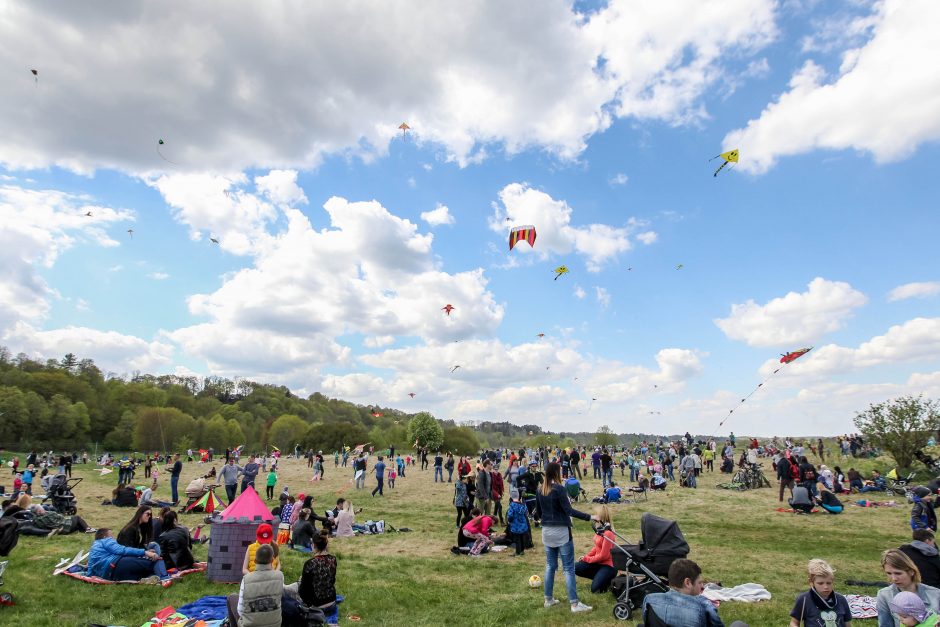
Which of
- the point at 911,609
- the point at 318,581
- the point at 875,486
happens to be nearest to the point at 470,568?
the point at 318,581

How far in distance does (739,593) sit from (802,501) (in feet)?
39.5

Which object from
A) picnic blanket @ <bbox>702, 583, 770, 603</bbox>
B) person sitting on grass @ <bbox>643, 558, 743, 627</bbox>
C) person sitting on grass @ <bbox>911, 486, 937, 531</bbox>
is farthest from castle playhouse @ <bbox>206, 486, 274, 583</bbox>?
person sitting on grass @ <bbox>911, 486, 937, 531</bbox>

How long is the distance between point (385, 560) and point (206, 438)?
94.5m

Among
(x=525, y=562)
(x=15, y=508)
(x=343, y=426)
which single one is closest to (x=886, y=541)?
(x=525, y=562)

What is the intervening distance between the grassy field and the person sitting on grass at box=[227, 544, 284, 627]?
2.37 m

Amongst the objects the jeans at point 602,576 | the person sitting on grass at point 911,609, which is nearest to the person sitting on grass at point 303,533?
the jeans at point 602,576

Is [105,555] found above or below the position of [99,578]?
above

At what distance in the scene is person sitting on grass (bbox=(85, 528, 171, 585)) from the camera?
348 inches

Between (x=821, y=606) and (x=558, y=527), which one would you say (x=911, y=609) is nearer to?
(x=821, y=606)

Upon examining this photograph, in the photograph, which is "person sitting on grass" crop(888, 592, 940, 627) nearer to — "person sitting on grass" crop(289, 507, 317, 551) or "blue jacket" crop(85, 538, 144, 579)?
"blue jacket" crop(85, 538, 144, 579)

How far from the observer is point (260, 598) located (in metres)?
5.76

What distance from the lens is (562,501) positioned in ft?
25.0

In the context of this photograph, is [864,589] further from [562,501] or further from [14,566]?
[14,566]

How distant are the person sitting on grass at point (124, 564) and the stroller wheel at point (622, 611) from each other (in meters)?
7.22
